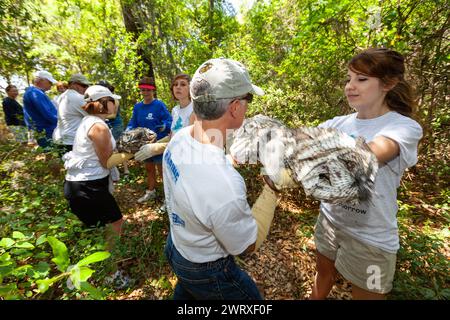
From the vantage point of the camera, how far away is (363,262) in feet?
5.65

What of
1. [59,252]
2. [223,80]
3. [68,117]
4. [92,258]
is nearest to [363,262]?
[223,80]

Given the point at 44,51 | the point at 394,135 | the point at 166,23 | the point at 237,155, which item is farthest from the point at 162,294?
the point at 44,51

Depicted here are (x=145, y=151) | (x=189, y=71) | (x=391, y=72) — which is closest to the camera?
(x=391, y=72)

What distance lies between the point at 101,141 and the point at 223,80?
174cm

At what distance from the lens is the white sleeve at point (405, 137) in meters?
1.39

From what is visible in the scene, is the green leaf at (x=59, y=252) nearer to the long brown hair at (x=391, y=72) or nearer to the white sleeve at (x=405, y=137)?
the white sleeve at (x=405, y=137)

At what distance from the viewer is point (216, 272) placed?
1.37 m

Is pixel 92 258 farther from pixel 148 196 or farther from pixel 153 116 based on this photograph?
pixel 148 196

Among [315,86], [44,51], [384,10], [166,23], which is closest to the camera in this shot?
[384,10]

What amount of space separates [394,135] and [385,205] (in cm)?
52

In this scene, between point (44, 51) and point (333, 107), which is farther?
point (44, 51)

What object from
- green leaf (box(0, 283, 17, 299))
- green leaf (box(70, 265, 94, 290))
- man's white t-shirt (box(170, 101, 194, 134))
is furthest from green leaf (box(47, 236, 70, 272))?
man's white t-shirt (box(170, 101, 194, 134))

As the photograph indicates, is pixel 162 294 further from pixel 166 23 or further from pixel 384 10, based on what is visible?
pixel 166 23

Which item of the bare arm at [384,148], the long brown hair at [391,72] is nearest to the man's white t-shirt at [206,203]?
the bare arm at [384,148]
